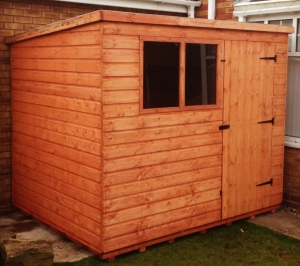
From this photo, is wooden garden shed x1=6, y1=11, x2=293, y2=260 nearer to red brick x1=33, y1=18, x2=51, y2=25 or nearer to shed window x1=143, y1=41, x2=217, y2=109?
shed window x1=143, y1=41, x2=217, y2=109

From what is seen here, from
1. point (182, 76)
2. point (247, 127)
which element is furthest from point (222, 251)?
point (182, 76)

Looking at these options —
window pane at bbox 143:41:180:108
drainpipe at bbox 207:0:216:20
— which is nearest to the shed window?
window pane at bbox 143:41:180:108

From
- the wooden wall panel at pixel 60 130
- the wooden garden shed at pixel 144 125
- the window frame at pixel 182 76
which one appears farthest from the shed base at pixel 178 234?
the window frame at pixel 182 76

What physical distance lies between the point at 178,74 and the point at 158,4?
2.92 meters

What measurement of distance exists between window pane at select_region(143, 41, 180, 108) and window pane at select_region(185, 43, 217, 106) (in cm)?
19

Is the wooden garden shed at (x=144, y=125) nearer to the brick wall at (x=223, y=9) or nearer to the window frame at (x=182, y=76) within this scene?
the window frame at (x=182, y=76)

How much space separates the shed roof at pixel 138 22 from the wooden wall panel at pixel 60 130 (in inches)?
3.8

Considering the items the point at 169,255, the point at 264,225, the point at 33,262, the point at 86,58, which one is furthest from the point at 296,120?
the point at 33,262

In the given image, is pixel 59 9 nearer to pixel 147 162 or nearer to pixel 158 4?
pixel 158 4

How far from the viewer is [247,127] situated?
725 centimetres

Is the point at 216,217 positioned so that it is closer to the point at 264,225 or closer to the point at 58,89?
the point at 264,225

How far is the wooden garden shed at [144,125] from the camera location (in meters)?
5.83

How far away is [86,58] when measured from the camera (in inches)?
232

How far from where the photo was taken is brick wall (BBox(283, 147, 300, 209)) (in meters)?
7.90
